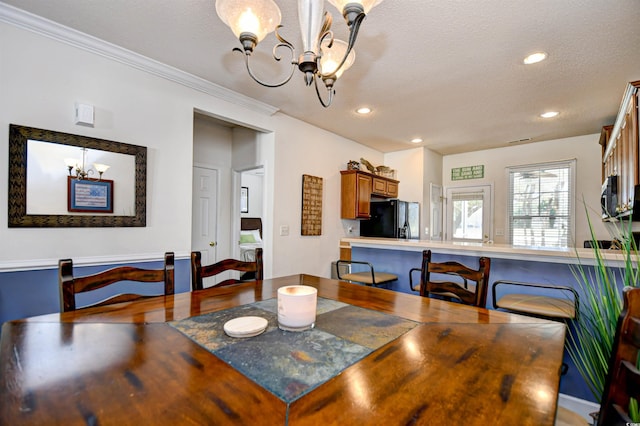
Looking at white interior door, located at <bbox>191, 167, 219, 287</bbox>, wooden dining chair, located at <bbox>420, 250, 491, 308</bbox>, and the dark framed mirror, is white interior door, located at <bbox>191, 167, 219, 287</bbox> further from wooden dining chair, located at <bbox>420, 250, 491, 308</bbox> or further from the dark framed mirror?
wooden dining chair, located at <bbox>420, 250, 491, 308</bbox>

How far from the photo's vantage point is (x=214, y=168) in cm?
409

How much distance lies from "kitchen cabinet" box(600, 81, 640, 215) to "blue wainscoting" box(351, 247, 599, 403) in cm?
92

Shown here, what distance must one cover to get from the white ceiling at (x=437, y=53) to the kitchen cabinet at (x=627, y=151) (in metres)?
0.20

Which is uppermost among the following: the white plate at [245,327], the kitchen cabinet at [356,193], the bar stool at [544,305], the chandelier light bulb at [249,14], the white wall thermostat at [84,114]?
the chandelier light bulb at [249,14]

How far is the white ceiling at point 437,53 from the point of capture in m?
1.88

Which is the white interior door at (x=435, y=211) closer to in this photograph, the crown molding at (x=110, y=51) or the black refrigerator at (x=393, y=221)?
the black refrigerator at (x=393, y=221)

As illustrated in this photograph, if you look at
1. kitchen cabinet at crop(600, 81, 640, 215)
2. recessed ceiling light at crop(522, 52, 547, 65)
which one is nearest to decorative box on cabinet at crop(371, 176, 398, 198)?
recessed ceiling light at crop(522, 52, 547, 65)

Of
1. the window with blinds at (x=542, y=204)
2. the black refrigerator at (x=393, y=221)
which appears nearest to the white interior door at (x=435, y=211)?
the black refrigerator at (x=393, y=221)

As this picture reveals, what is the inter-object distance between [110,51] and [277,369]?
2666mm

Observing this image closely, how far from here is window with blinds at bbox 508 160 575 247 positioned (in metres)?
4.61

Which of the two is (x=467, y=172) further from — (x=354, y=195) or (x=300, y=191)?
(x=300, y=191)

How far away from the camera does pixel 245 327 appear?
104cm

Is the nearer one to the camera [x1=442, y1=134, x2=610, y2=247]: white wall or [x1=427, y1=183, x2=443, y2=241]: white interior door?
[x1=442, y1=134, x2=610, y2=247]: white wall

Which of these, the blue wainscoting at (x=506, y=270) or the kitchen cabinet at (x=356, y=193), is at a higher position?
the kitchen cabinet at (x=356, y=193)
